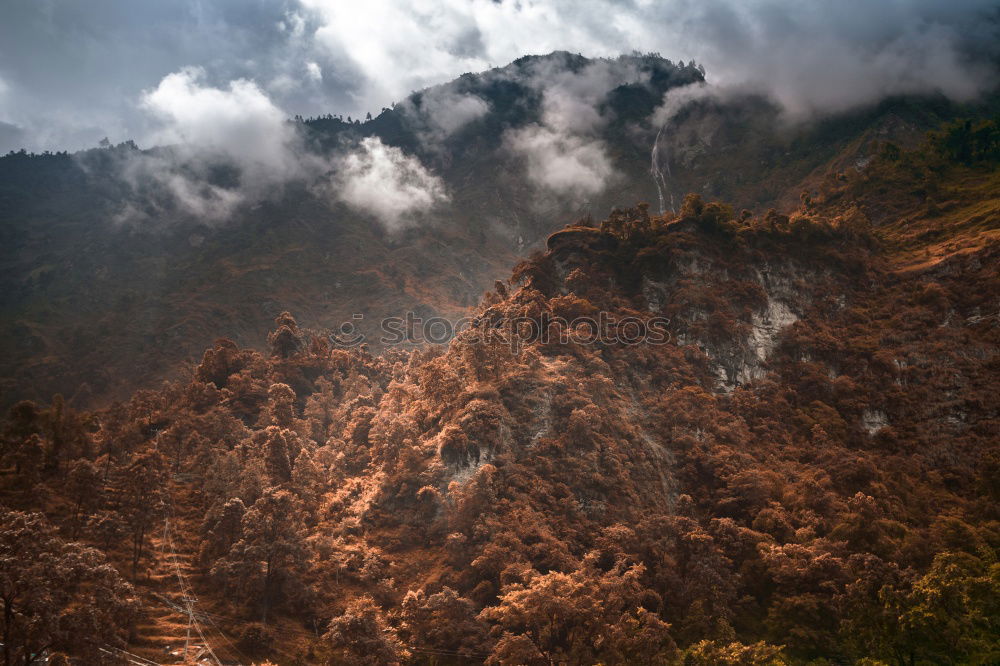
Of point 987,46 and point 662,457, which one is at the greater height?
point 987,46

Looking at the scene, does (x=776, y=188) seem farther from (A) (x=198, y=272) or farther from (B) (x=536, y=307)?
(A) (x=198, y=272)

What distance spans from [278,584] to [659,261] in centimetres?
6997

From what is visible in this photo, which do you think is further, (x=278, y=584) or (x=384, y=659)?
(x=278, y=584)

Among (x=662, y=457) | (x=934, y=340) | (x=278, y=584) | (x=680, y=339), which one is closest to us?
(x=278, y=584)

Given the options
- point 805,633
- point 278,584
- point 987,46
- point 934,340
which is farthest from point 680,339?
point 987,46

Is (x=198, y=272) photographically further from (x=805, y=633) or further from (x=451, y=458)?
(x=805, y=633)

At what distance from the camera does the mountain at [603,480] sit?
42906mm

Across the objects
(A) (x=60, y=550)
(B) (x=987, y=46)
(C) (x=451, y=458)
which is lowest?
(A) (x=60, y=550)

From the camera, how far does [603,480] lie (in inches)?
2391

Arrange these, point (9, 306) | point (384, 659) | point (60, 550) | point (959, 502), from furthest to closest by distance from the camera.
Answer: point (9, 306)
point (959, 502)
point (384, 659)
point (60, 550)

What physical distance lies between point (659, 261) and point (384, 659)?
72.0 metres

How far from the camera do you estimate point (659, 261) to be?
9444 centimetres

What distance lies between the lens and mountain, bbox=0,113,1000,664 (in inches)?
1689

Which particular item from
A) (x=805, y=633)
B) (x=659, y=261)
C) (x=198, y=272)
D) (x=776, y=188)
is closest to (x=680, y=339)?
(x=659, y=261)
